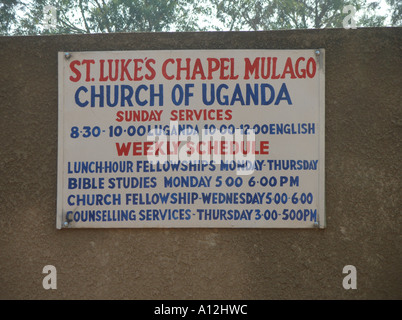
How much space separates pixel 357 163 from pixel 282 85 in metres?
0.71

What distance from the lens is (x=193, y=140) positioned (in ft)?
10.2

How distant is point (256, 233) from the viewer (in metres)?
3.09

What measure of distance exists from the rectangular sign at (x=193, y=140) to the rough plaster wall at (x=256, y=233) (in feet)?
0.27

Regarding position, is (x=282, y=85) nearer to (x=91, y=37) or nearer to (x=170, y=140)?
(x=170, y=140)

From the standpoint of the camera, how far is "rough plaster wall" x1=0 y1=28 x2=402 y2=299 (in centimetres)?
308

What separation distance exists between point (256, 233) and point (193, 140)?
2.40 ft

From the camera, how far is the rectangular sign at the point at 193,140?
307 centimetres

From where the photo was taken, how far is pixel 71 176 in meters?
3.12

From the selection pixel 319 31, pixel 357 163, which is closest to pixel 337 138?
pixel 357 163

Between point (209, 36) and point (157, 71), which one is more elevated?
point (209, 36)

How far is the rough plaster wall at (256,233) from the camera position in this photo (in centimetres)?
308

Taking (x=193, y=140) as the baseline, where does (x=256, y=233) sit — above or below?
below

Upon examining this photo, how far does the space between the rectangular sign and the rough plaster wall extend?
0.08 metres

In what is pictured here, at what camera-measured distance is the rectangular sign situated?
3074 millimetres
